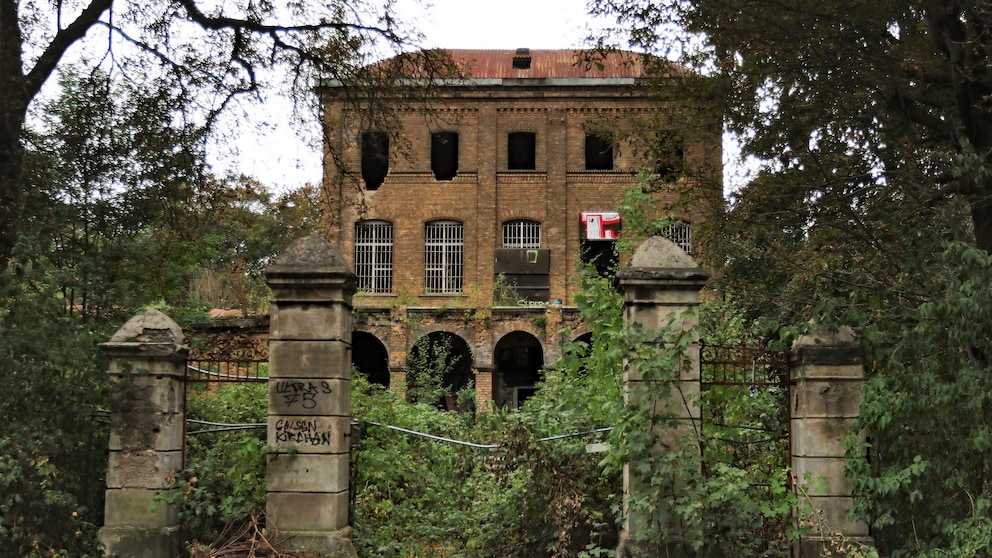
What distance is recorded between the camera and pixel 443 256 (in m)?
28.0

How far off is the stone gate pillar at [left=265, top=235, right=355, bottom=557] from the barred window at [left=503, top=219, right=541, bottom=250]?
21118 mm

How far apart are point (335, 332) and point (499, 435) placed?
1.69 m

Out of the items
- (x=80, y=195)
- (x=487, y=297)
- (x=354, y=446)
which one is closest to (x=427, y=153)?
(x=487, y=297)

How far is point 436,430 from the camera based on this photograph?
33.5 ft

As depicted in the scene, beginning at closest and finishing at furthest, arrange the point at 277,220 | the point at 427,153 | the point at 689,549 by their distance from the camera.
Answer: the point at 689,549 < the point at 427,153 < the point at 277,220

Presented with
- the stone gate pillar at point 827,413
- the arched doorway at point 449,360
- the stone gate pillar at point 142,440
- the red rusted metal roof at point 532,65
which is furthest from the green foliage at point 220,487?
the red rusted metal roof at point 532,65

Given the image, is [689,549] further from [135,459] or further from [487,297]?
[487,297]

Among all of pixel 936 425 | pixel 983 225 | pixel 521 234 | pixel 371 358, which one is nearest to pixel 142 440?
pixel 936 425

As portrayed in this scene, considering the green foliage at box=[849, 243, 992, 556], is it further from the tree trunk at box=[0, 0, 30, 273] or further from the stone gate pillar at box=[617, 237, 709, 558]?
the tree trunk at box=[0, 0, 30, 273]

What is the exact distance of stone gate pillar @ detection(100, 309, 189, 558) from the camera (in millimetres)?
6906

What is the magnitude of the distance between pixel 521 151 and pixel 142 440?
23.2 m

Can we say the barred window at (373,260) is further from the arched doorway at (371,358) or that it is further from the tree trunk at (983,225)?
the tree trunk at (983,225)

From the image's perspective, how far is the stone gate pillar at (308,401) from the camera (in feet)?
22.3

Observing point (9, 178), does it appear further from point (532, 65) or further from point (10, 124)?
point (532, 65)
